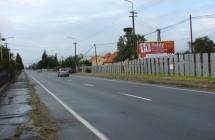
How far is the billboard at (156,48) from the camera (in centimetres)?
8238

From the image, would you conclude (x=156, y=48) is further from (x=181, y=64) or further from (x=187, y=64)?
(x=187, y=64)

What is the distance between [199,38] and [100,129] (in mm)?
110507

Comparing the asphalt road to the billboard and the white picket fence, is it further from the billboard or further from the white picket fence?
the billboard

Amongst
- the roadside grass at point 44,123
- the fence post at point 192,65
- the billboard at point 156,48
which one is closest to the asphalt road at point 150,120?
the roadside grass at point 44,123

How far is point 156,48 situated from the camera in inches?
3258

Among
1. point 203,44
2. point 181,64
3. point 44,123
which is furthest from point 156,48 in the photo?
point 44,123

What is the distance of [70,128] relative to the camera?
13227 millimetres

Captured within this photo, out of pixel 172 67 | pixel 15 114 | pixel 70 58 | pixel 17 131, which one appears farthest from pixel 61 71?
pixel 70 58

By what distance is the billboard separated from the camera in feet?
270

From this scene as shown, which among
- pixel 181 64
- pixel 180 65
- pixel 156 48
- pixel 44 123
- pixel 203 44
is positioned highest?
pixel 203 44

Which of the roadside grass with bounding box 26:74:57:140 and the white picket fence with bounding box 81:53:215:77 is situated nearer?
the roadside grass with bounding box 26:74:57:140

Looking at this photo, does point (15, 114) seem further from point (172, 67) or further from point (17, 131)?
point (172, 67)

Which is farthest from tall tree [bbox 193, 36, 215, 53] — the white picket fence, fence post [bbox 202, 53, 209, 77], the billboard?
fence post [bbox 202, 53, 209, 77]

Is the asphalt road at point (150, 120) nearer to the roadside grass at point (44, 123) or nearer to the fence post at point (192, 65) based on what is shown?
the roadside grass at point (44, 123)
